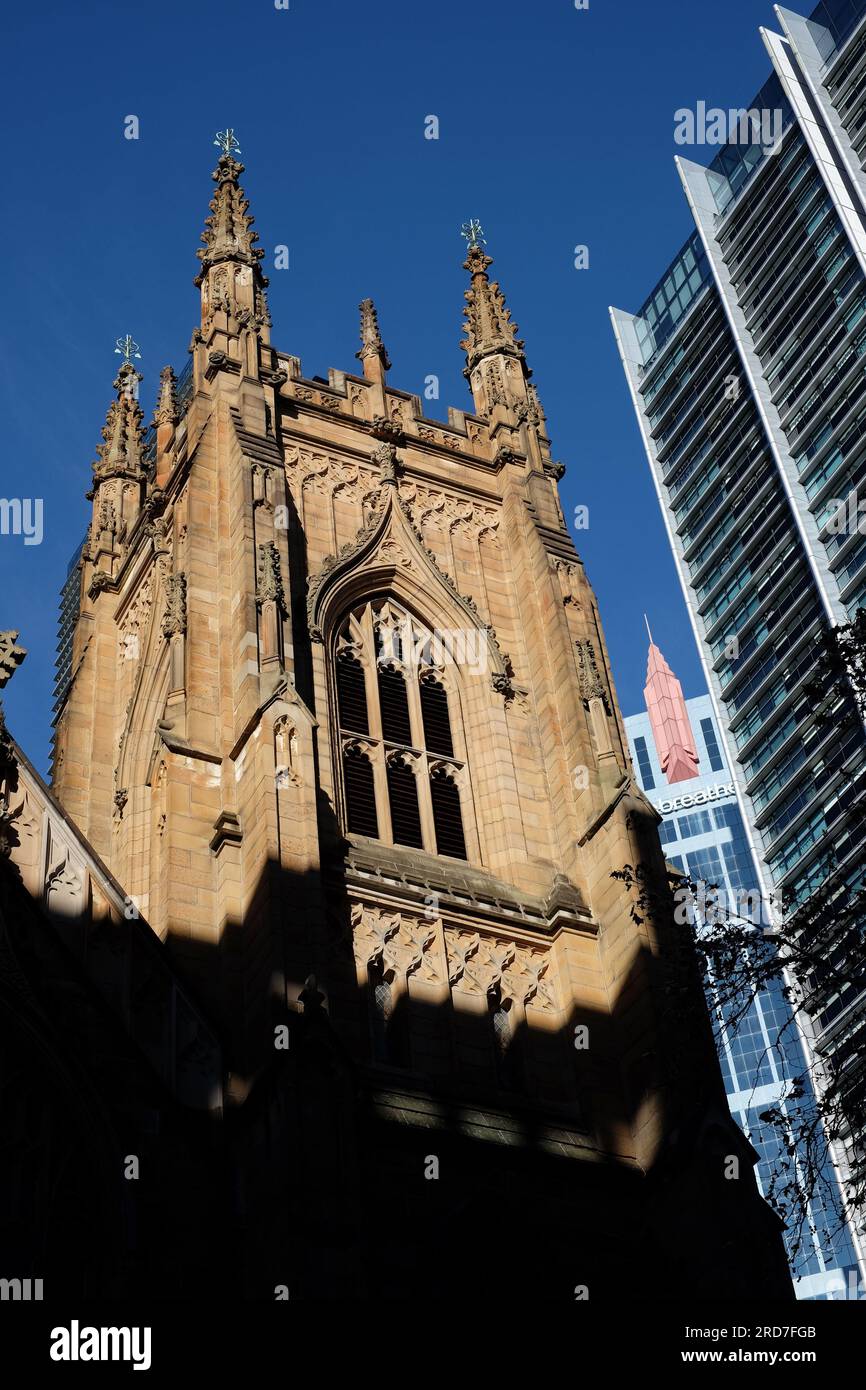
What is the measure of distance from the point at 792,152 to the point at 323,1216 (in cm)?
7823

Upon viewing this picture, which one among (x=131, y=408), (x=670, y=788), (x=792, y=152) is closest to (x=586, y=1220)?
(x=131, y=408)

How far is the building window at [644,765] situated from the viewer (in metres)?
125

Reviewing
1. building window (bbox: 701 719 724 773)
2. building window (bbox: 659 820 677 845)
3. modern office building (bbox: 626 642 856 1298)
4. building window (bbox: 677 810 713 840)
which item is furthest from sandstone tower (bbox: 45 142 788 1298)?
building window (bbox: 701 719 724 773)

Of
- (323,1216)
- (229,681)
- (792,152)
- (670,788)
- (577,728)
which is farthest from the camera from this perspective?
(670,788)

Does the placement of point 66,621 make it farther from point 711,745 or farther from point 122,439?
point 711,745

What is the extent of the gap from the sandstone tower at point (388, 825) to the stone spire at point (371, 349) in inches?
2.9

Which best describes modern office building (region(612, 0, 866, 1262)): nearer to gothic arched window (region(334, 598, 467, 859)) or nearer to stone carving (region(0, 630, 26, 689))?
gothic arched window (region(334, 598, 467, 859))

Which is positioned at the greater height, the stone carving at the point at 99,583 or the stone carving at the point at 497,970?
the stone carving at the point at 99,583

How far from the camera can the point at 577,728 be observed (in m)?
31.6

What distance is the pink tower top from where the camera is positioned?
12444 cm

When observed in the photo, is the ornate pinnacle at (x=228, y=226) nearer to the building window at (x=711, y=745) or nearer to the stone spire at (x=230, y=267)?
the stone spire at (x=230, y=267)

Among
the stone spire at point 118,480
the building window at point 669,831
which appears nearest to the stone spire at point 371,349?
the stone spire at point 118,480

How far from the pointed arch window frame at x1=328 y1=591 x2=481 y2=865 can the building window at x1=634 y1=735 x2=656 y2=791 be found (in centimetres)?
9061

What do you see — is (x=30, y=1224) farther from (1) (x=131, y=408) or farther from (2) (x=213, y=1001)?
(1) (x=131, y=408)
